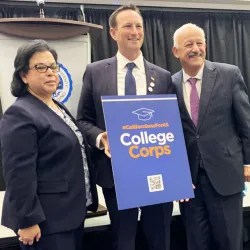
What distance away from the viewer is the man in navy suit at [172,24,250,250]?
1599 millimetres

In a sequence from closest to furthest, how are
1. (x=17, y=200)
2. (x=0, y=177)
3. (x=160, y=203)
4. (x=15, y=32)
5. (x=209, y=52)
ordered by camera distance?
(x=17, y=200)
(x=160, y=203)
(x=15, y=32)
(x=0, y=177)
(x=209, y=52)

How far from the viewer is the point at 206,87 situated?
162 cm

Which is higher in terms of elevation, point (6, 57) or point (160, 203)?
point (6, 57)

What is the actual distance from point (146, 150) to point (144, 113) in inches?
6.8

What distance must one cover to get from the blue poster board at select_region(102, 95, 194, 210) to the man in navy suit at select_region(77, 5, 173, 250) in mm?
87

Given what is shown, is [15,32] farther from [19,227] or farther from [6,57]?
[19,227]

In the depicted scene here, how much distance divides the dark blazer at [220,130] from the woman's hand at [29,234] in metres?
0.83

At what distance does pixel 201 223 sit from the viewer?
168 centimetres

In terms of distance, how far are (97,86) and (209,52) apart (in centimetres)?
312

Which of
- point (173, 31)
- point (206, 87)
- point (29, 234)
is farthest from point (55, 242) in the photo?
point (173, 31)

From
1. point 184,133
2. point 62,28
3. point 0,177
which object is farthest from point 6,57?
point 0,177

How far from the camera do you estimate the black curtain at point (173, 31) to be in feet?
12.4

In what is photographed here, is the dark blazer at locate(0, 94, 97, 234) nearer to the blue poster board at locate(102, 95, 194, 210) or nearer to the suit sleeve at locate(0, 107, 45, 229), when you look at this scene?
the suit sleeve at locate(0, 107, 45, 229)

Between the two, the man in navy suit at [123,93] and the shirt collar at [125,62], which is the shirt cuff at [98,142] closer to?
the man in navy suit at [123,93]
